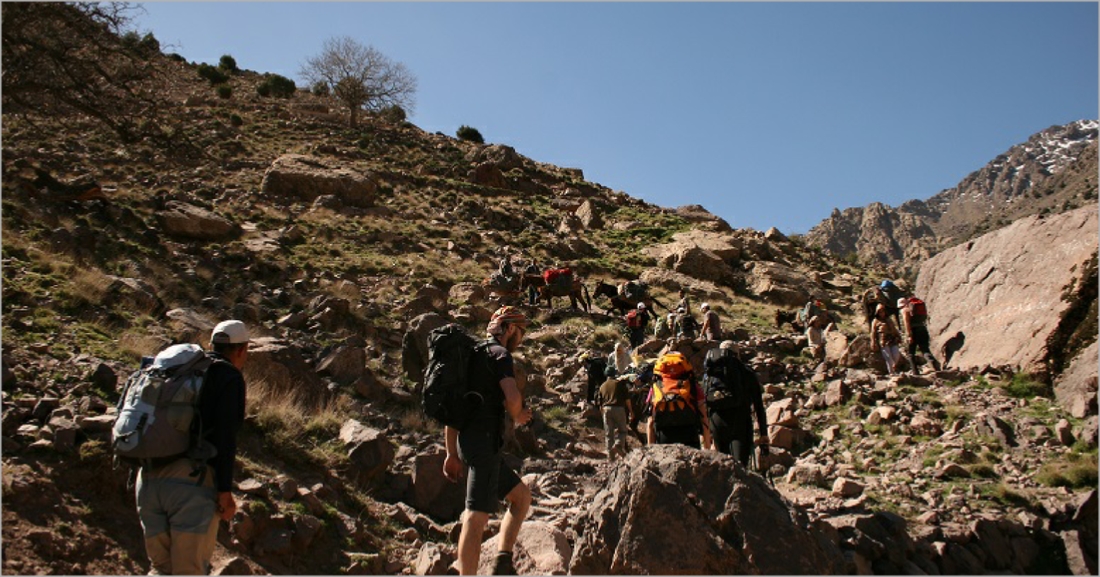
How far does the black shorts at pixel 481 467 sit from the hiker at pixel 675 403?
2337 mm

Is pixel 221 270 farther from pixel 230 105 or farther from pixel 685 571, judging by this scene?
pixel 230 105

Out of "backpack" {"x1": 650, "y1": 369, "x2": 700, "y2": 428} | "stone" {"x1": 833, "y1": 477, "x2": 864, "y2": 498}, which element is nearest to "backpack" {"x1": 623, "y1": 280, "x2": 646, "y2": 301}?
"stone" {"x1": 833, "y1": 477, "x2": 864, "y2": 498}

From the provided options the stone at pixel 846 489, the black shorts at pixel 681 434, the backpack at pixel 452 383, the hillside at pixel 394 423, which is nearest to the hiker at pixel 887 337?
the hillside at pixel 394 423

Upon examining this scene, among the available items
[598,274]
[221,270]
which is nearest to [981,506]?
[221,270]

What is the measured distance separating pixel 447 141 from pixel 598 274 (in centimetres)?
2857

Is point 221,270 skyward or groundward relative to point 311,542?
skyward

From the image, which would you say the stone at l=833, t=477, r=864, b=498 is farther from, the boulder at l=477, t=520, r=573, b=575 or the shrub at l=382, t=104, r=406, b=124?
the shrub at l=382, t=104, r=406, b=124

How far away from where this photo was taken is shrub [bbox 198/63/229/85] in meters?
51.3

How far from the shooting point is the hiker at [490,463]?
458 cm

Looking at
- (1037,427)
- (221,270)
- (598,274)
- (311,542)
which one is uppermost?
(598,274)

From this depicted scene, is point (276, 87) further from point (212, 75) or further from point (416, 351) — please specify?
point (416, 351)

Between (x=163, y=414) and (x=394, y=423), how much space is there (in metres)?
5.89

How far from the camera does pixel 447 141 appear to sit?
5119 cm

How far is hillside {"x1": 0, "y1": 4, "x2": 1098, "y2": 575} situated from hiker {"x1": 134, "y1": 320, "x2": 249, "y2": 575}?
54.3 inches
